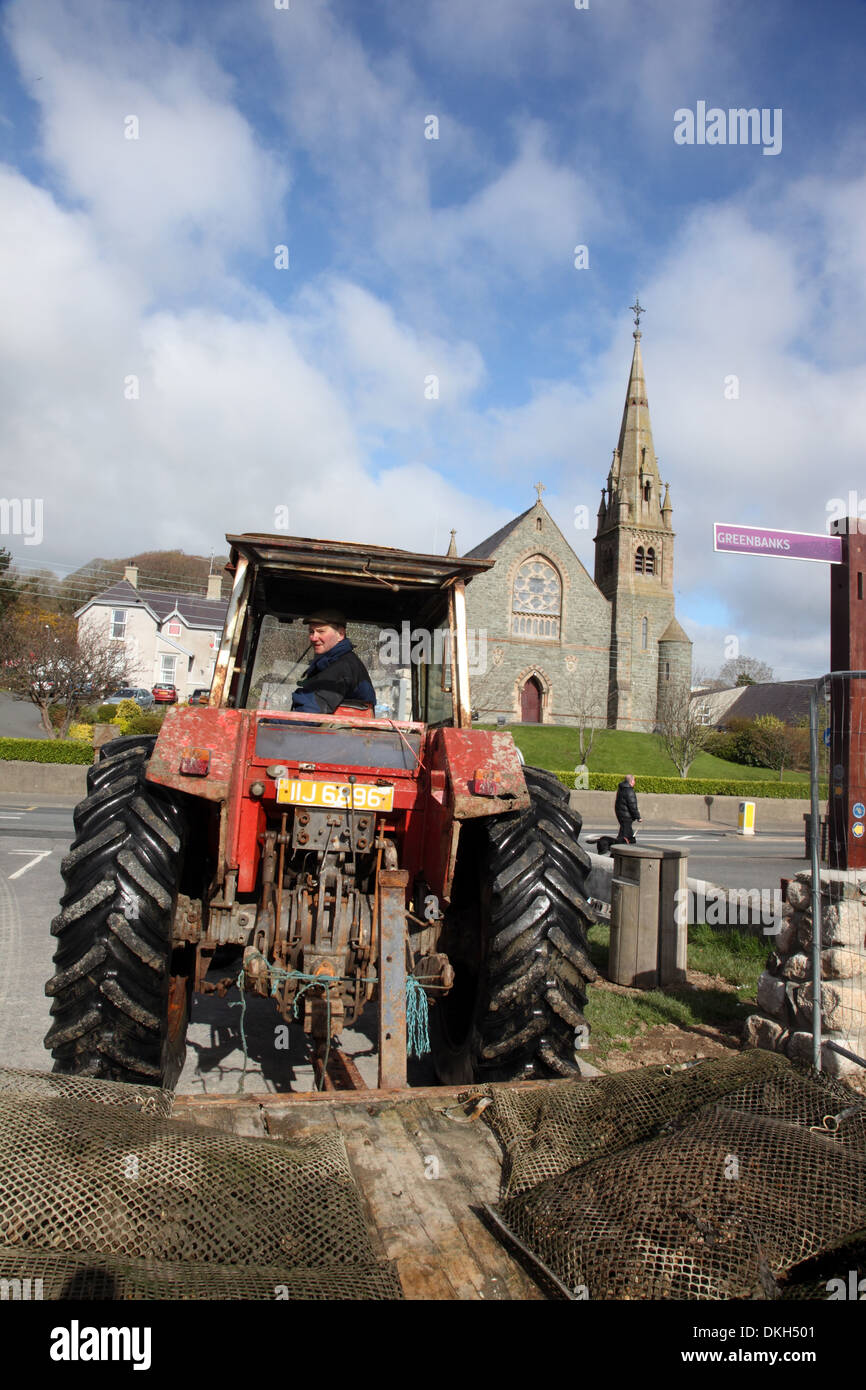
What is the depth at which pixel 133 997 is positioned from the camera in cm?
320

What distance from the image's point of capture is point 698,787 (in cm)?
2794

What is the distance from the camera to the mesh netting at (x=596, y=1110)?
7.76 ft

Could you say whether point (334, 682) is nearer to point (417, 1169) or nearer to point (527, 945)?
point (527, 945)

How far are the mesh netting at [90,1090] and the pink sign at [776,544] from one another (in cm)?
447

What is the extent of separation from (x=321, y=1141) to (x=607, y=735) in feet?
141

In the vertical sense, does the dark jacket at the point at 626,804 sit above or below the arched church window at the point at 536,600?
below

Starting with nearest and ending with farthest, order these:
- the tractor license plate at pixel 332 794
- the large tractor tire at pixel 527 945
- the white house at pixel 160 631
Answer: the large tractor tire at pixel 527 945 → the tractor license plate at pixel 332 794 → the white house at pixel 160 631

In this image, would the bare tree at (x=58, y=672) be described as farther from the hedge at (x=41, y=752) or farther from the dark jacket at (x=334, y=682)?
the dark jacket at (x=334, y=682)

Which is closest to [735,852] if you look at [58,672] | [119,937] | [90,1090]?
[119,937]

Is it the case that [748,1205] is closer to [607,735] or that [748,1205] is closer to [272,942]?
[272,942]

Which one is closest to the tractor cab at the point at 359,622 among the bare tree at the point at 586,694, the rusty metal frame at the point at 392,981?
the rusty metal frame at the point at 392,981

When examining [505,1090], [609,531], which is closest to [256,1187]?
[505,1090]

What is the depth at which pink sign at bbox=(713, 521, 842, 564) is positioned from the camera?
5.39 m
